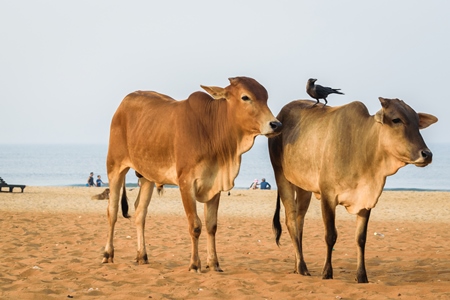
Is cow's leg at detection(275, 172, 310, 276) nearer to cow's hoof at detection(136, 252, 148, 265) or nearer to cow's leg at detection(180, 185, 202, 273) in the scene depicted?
cow's leg at detection(180, 185, 202, 273)

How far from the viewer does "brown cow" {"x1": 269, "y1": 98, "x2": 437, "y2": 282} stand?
843 centimetres

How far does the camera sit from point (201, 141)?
9625 millimetres

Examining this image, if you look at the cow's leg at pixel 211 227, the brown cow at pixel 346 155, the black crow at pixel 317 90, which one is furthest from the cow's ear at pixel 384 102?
the cow's leg at pixel 211 227

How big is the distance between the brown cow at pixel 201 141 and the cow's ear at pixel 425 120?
1.61 meters

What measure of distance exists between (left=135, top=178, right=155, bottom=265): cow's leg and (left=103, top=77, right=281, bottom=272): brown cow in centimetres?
2

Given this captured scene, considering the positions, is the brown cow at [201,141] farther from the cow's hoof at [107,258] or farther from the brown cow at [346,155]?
the brown cow at [346,155]

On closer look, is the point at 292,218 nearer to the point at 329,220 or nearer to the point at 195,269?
the point at 329,220

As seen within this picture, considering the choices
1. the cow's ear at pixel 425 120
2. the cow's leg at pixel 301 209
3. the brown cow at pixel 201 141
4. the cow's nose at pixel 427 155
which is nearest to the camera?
the cow's nose at pixel 427 155

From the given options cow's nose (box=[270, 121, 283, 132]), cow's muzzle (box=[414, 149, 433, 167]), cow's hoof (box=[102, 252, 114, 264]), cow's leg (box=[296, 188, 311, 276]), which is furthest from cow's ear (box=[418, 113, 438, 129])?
cow's hoof (box=[102, 252, 114, 264])

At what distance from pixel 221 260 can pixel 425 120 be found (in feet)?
12.7

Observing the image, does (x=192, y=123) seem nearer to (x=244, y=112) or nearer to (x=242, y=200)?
(x=244, y=112)

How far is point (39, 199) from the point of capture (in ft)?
91.2

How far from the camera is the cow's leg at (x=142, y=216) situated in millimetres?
10742

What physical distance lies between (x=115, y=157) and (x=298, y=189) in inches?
105
